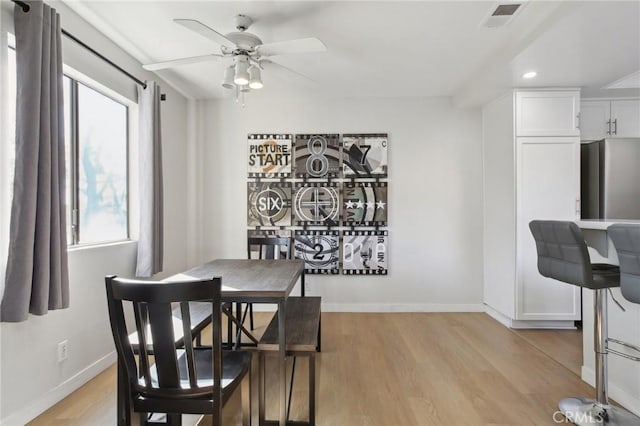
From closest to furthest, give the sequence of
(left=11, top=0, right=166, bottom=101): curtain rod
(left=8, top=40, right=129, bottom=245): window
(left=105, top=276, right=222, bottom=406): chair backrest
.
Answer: (left=105, top=276, right=222, bottom=406): chair backrest
(left=11, top=0, right=166, bottom=101): curtain rod
(left=8, top=40, right=129, bottom=245): window

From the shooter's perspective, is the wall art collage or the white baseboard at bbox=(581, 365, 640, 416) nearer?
the white baseboard at bbox=(581, 365, 640, 416)

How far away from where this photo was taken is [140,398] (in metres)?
1.29

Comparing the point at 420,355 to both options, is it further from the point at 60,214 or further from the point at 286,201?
the point at 60,214

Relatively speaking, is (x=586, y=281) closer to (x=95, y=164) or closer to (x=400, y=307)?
(x=400, y=307)

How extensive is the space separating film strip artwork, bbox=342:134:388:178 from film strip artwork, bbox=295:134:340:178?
0.13 meters

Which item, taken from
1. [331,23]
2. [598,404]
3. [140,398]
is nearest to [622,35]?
[331,23]

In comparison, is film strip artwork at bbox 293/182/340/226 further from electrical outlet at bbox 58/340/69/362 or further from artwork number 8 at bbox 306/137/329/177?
electrical outlet at bbox 58/340/69/362

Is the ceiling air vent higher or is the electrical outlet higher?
the ceiling air vent

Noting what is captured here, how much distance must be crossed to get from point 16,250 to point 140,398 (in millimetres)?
1058

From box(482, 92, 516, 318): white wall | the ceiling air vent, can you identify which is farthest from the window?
box(482, 92, 516, 318): white wall

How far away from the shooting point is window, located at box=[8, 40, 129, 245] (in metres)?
2.28

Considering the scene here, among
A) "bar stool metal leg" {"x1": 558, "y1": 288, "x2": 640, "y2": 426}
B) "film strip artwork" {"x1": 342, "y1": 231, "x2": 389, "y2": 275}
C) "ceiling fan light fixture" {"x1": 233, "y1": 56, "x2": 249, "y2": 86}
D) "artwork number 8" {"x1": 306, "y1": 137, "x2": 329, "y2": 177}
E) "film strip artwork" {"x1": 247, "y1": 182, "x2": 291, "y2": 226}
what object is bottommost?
"bar stool metal leg" {"x1": 558, "y1": 288, "x2": 640, "y2": 426}

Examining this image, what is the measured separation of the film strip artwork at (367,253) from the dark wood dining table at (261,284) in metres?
1.33

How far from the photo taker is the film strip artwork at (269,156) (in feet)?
12.4
